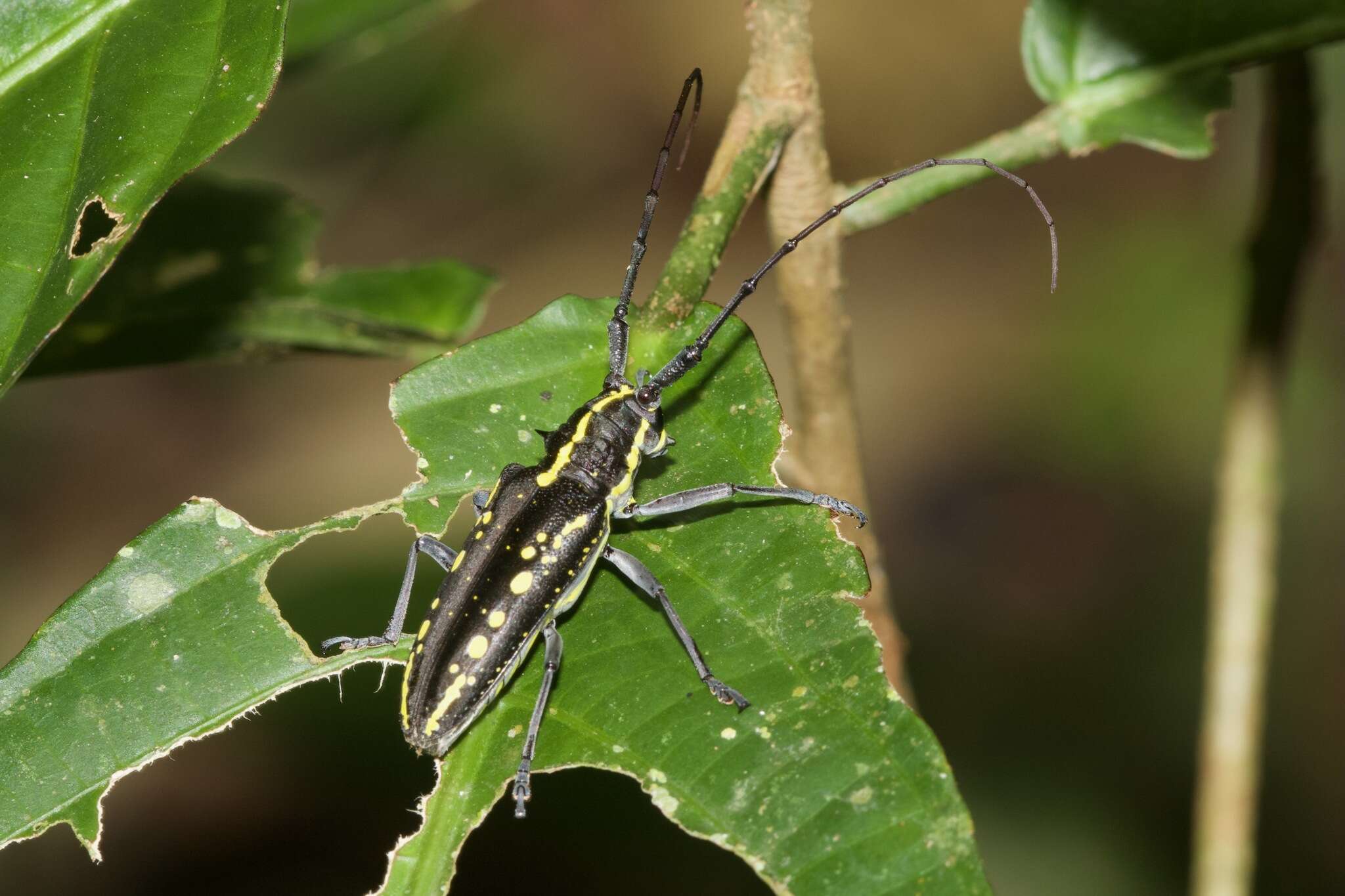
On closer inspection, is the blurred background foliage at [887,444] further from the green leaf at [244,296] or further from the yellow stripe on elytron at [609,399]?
the yellow stripe on elytron at [609,399]

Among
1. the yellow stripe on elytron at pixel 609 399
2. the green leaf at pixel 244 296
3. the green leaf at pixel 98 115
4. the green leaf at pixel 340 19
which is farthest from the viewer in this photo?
the green leaf at pixel 244 296

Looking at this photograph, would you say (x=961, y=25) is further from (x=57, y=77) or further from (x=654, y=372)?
(x=57, y=77)

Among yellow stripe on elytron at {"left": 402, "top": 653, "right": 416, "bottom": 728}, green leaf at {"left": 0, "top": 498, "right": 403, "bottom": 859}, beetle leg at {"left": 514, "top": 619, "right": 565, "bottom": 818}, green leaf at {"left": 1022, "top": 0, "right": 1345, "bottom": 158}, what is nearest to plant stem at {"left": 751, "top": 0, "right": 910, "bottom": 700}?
green leaf at {"left": 1022, "top": 0, "right": 1345, "bottom": 158}

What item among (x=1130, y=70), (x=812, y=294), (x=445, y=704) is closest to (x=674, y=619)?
(x=445, y=704)

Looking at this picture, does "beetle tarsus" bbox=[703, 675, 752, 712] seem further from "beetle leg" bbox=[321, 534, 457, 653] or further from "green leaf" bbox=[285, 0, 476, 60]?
"green leaf" bbox=[285, 0, 476, 60]

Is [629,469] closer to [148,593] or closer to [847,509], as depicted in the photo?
[847,509]

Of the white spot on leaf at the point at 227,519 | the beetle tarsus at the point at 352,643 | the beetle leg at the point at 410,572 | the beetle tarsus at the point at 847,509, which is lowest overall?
the beetle tarsus at the point at 352,643

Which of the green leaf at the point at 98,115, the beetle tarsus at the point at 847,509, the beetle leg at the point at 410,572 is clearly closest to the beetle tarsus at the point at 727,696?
the beetle tarsus at the point at 847,509

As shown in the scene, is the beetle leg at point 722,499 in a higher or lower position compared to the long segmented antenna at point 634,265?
lower
